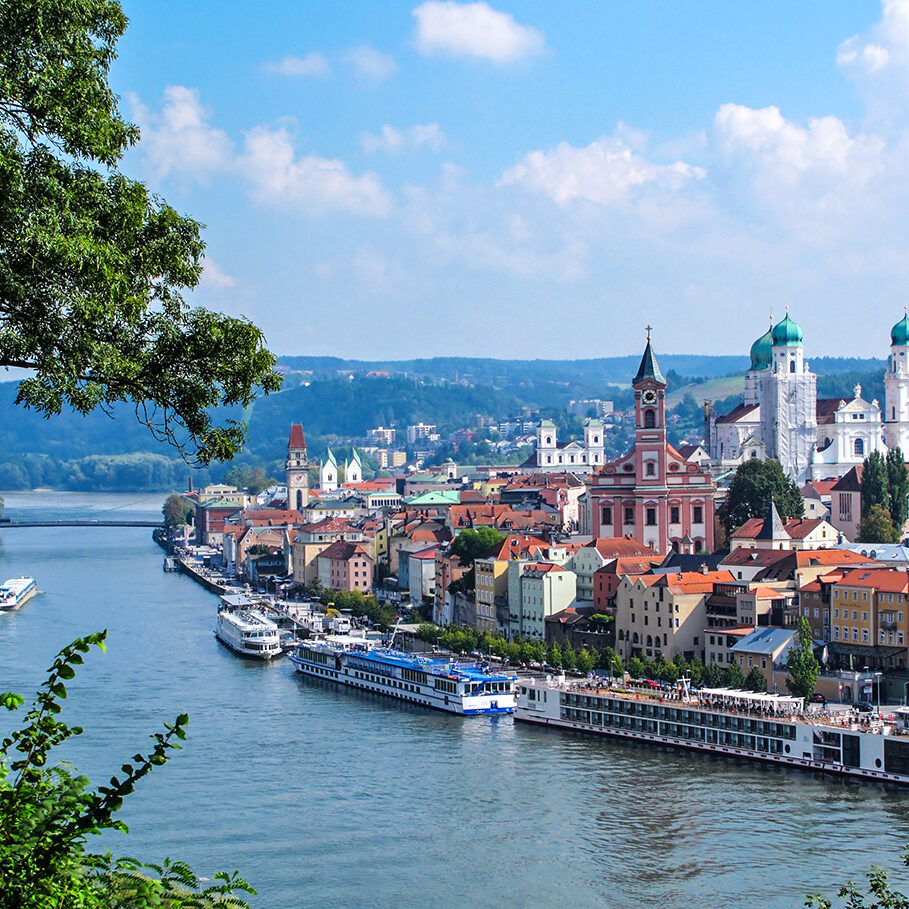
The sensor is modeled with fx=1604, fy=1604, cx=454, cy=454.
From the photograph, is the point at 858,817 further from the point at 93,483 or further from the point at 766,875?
the point at 93,483

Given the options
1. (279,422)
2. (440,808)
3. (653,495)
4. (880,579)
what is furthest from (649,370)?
(279,422)

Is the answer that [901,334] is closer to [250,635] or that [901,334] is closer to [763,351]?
[763,351]

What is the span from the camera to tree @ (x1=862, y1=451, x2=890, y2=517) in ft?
117

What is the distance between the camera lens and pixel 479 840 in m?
14.5

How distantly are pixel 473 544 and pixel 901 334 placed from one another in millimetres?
17896

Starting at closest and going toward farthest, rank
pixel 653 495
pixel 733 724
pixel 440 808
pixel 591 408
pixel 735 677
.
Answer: pixel 440 808 < pixel 733 724 < pixel 735 677 < pixel 653 495 < pixel 591 408

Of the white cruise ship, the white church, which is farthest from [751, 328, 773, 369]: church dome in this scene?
the white cruise ship

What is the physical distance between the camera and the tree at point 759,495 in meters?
35.2

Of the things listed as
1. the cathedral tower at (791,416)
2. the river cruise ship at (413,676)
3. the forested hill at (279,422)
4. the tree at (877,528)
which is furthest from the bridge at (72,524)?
the forested hill at (279,422)

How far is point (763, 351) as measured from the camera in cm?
4650

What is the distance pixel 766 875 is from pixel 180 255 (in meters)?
9.89

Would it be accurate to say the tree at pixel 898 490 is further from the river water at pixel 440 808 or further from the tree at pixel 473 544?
the river water at pixel 440 808

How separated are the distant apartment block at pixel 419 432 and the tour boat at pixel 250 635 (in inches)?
4274

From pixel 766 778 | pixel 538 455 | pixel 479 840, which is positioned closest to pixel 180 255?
pixel 479 840
